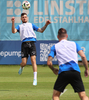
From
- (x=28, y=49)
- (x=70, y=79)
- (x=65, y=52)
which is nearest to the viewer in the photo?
(x=70, y=79)

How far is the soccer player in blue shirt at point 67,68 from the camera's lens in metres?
4.93

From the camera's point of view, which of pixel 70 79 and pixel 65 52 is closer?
pixel 70 79

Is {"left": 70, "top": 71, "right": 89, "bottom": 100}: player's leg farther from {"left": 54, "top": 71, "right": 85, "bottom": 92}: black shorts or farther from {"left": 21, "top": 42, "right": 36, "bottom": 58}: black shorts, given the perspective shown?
{"left": 21, "top": 42, "right": 36, "bottom": 58}: black shorts

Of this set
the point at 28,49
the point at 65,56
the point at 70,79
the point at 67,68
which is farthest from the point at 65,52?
the point at 28,49

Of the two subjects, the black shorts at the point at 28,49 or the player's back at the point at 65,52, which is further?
the black shorts at the point at 28,49

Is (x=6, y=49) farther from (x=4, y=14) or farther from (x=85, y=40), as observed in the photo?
(x=85, y=40)

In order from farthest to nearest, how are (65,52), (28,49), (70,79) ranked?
(28,49) < (65,52) < (70,79)

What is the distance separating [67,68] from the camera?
498 cm

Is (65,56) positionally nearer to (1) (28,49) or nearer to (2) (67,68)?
(2) (67,68)

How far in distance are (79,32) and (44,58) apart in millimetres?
2379

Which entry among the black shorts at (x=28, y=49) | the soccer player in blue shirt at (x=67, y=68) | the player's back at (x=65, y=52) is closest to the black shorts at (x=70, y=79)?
the soccer player in blue shirt at (x=67, y=68)

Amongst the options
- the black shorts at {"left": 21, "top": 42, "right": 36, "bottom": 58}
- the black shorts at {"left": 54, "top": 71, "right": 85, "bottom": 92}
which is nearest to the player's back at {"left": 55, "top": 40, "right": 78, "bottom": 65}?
the black shorts at {"left": 54, "top": 71, "right": 85, "bottom": 92}

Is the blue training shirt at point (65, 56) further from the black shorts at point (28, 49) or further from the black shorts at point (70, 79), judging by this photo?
the black shorts at point (28, 49)

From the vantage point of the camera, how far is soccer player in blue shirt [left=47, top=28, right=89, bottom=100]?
493 cm
